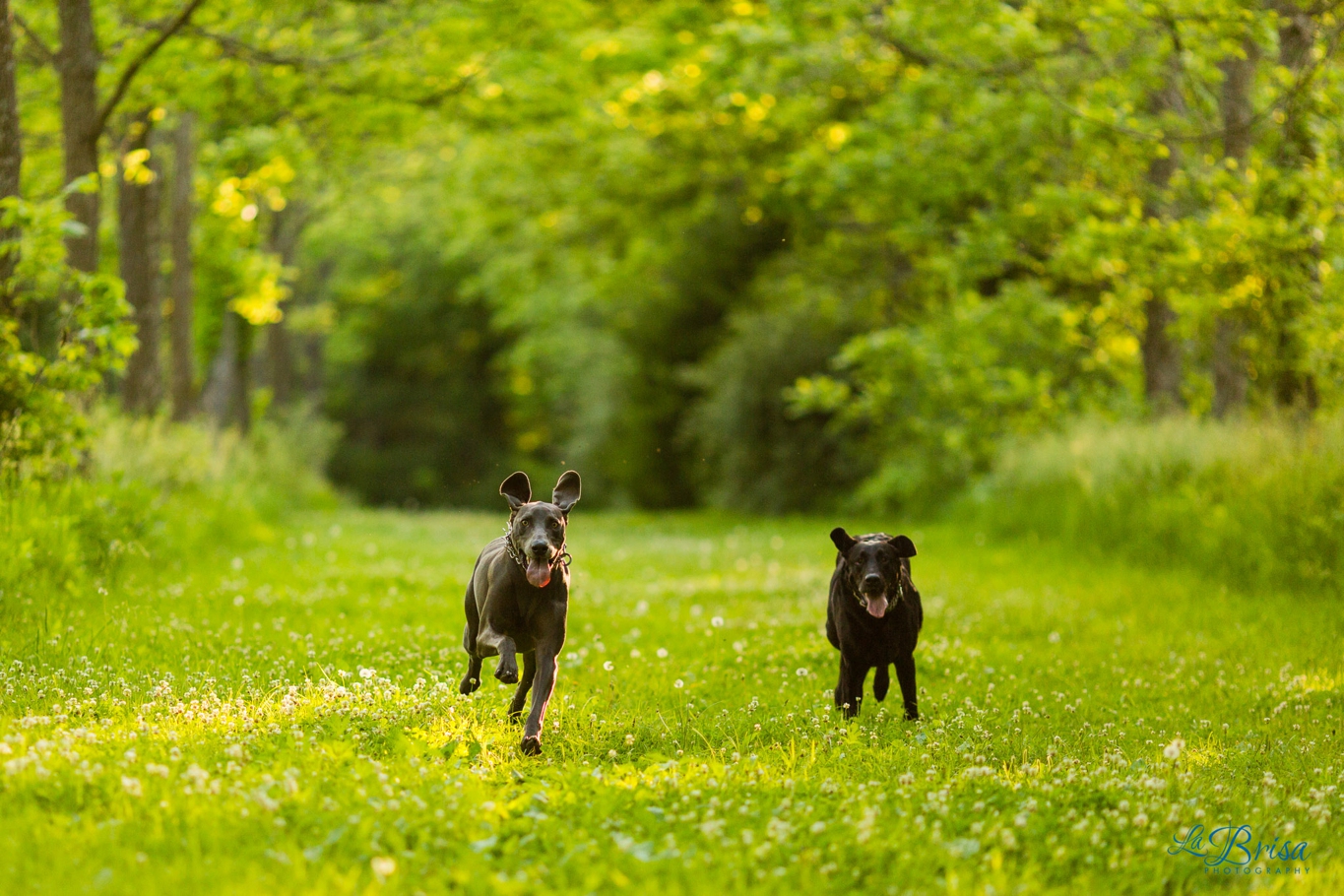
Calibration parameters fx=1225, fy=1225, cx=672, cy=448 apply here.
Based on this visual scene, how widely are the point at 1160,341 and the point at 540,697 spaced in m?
15.9

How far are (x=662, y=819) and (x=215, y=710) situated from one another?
238cm

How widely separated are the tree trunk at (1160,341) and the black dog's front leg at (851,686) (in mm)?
12526

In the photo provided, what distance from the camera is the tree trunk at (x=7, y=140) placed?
32.9 feet

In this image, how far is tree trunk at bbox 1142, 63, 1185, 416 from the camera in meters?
18.0

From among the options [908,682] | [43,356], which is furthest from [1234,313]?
[43,356]

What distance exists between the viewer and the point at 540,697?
590cm

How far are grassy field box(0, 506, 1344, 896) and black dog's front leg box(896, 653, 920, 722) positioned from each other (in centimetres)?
17

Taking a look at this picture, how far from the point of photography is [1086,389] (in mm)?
21219

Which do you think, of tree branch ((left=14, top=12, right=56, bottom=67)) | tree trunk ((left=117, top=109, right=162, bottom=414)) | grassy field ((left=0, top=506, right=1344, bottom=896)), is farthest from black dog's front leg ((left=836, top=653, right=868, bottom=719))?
tree trunk ((left=117, top=109, right=162, bottom=414))

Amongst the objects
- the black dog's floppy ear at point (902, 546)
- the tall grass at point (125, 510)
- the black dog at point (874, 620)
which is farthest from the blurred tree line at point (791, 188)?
the black dog's floppy ear at point (902, 546)

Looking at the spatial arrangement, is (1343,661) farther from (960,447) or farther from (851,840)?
(960,447)

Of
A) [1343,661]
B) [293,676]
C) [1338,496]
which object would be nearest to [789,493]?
[1338,496]

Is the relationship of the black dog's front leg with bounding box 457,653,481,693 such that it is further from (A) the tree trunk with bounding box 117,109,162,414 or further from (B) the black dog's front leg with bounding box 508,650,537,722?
(A) the tree trunk with bounding box 117,109,162,414

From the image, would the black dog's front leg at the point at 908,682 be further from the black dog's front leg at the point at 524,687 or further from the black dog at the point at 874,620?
the black dog's front leg at the point at 524,687
